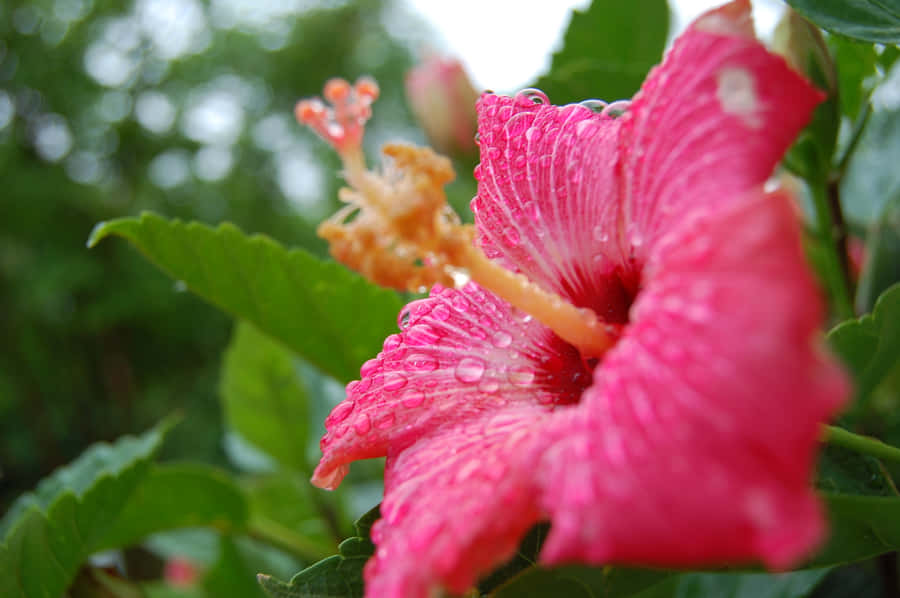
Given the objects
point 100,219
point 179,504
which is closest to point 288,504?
point 179,504

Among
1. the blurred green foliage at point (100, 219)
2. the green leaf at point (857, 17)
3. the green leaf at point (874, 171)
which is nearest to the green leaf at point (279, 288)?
the green leaf at point (857, 17)

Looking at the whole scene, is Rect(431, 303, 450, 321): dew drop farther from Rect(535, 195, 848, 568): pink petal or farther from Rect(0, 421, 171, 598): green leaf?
Rect(0, 421, 171, 598): green leaf

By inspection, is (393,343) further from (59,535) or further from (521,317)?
(59,535)

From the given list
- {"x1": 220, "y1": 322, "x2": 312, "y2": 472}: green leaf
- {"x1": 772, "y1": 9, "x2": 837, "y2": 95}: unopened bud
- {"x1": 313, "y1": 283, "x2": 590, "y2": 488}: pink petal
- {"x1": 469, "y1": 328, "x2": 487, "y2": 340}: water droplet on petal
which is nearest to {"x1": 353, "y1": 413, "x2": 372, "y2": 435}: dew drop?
{"x1": 313, "y1": 283, "x2": 590, "y2": 488}: pink petal

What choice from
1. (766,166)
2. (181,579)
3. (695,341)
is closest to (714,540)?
(695,341)

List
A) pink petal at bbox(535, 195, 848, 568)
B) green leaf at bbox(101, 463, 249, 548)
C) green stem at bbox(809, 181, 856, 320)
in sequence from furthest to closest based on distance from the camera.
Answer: green leaf at bbox(101, 463, 249, 548), green stem at bbox(809, 181, 856, 320), pink petal at bbox(535, 195, 848, 568)

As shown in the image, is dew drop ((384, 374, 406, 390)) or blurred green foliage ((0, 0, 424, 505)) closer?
dew drop ((384, 374, 406, 390))

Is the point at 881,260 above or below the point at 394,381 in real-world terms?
below
